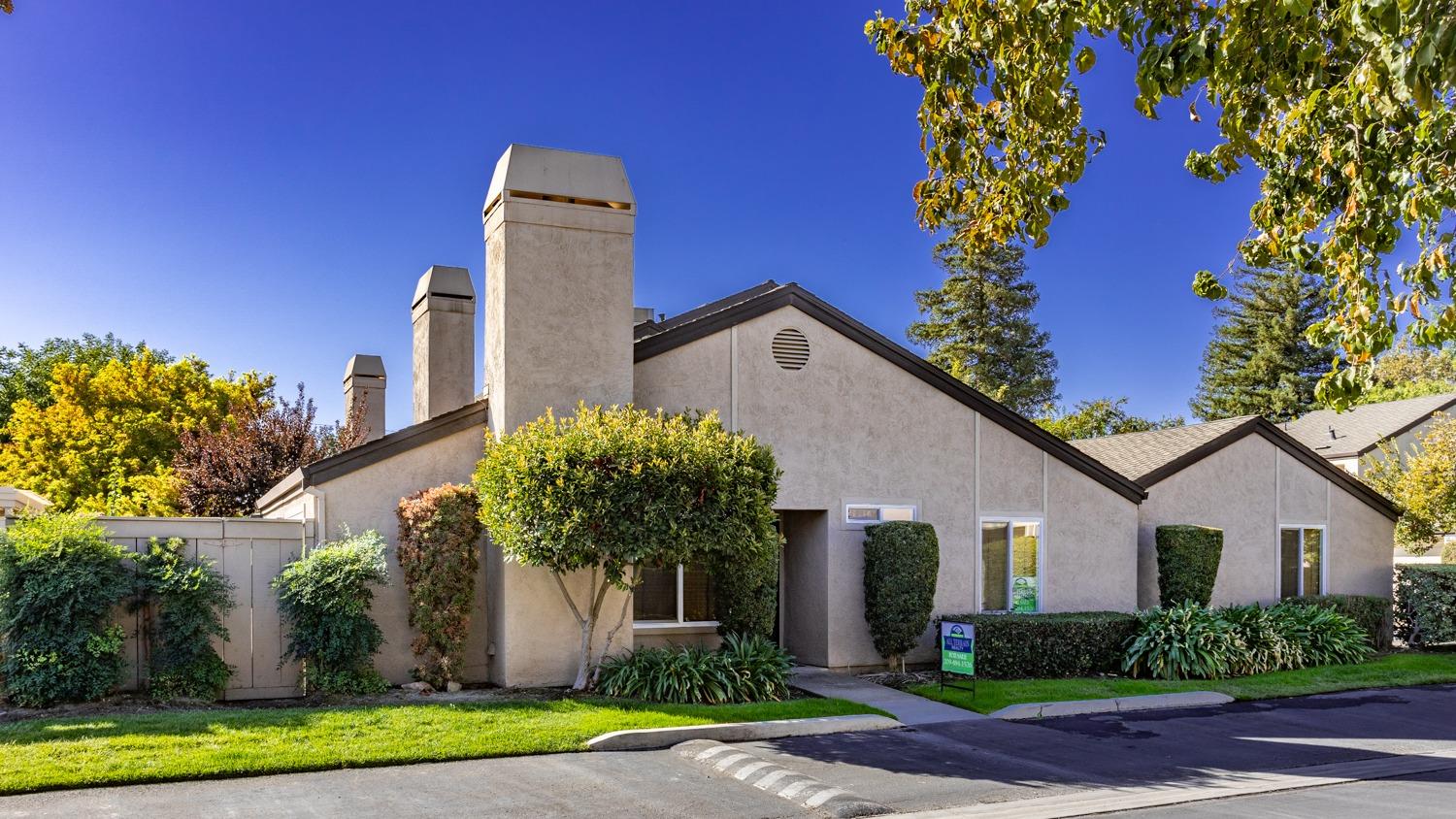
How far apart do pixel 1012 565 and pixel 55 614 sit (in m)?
13.4

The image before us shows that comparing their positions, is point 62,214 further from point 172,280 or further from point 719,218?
point 719,218

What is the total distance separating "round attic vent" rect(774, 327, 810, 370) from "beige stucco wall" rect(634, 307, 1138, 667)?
0.10 meters

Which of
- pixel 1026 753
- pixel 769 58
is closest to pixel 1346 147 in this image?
pixel 1026 753

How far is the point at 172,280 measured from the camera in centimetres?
2045

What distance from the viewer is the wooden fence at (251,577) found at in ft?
41.3

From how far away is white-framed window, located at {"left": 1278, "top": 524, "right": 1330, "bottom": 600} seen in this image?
20.7 meters

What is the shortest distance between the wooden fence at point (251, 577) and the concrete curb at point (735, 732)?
468cm

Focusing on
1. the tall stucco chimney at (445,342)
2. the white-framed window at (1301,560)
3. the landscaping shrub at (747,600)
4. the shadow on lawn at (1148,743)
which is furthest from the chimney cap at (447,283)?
the white-framed window at (1301,560)

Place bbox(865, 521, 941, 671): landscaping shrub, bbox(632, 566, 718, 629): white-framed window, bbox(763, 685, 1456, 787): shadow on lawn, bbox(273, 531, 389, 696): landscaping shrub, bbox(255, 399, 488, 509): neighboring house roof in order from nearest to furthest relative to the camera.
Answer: bbox(763, 685, 1456, 787): shadow on lawn
bbox(273, 531, 389, 696): landscaping shrub
bbox(255, 399, 488, 509): neighboring house roof
bbox(632, 566, 718, 629): white-framed window
bbox(865, 521, 941, 671): landscaping shrub

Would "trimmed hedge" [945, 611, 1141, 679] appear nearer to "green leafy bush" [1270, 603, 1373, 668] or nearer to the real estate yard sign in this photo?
the real estate yard sign

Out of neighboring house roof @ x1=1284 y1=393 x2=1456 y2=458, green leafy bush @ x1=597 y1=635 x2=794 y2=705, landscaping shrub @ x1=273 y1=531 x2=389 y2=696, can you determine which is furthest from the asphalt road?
neighboring house roof @ x1=1284 y1=393 x2=1456 y2=458

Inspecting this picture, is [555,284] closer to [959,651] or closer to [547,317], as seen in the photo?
[547,317]

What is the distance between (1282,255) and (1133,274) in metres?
35.5

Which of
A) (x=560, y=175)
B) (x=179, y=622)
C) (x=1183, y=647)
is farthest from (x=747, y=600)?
(x=1183, y=647)
